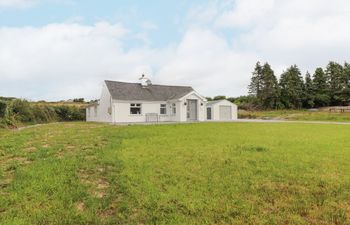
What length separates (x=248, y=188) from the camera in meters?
4.52

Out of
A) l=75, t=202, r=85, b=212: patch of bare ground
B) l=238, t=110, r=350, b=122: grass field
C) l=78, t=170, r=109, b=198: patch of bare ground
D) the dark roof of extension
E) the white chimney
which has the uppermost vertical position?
the white chimney

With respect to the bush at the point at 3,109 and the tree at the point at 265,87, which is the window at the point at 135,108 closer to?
the bush at the point at 3,109

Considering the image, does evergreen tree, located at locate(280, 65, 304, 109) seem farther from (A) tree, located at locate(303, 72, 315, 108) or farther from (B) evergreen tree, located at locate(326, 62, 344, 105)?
(B) evergreen tree, located at locate(326, 62, 344, 105)

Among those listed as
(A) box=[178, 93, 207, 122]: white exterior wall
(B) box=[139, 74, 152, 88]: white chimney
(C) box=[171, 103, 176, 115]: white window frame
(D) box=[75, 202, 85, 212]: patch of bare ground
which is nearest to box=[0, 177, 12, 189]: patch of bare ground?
(D) box=[75, 202, 85, 212]: patch of bare ground

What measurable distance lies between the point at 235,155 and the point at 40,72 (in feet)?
76.9

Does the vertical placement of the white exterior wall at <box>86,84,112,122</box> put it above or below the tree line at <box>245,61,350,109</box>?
below

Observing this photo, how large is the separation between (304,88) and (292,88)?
392 cm

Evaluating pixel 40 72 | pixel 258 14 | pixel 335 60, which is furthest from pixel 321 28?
pixel 335 60

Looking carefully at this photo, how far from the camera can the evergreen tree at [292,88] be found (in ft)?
170

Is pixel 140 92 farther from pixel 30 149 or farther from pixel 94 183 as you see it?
pixel 94 183

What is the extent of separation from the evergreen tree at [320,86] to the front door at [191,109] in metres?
35.0

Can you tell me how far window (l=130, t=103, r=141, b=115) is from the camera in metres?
26.7

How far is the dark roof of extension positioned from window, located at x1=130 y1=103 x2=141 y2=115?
0.70m

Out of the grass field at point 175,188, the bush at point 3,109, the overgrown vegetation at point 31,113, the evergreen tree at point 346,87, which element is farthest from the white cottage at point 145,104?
the evergreen tree at point 346,87
